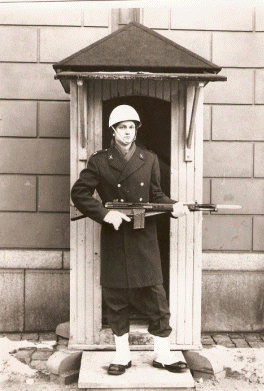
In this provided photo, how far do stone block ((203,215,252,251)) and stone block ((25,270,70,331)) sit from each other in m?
1.48

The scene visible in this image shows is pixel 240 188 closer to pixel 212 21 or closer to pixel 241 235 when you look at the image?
pixel 241 235

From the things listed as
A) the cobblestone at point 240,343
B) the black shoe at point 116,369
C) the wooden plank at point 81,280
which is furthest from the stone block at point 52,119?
the cobblestone at point 240,343

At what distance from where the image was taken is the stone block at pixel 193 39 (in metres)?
5.18

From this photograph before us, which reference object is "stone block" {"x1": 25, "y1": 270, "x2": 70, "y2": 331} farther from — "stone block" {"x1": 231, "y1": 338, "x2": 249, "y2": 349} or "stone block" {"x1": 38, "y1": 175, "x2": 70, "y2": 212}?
"stone block" {"x1": 231, "y1": 338, "x2": 249, "y2": 349}

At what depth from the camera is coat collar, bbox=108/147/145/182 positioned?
377 cm

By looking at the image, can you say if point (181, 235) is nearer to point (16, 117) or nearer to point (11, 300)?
point (11, 300)

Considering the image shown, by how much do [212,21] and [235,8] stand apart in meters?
0.26

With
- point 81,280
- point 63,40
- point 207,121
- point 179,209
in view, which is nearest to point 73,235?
point 81,280

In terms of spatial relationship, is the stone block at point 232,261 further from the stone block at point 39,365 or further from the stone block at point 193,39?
the stone block at point 193,39

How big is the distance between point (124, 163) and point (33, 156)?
168cm

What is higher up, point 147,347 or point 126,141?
point 126,141

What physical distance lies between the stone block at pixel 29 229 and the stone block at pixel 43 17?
6.16ft

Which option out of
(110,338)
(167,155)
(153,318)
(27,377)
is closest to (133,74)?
(167,155)

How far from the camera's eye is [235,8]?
5.20 m
